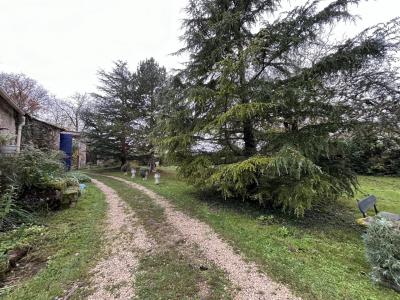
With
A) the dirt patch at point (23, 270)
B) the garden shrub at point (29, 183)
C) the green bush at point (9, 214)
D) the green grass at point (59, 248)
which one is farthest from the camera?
the garden shrub at point (29, 183)

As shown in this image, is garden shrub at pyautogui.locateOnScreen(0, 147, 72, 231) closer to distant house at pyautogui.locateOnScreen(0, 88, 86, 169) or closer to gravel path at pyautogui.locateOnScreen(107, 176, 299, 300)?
distant house at pyautogui.locateOnScreen(0, 88, 86, 169)

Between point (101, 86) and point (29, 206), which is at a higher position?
point (101, 86)

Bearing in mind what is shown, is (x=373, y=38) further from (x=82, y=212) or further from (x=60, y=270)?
(x=82, y=212)

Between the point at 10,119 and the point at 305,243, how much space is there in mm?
10468

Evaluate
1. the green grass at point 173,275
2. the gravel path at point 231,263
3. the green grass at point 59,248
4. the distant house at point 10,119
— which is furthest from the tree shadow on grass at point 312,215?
the distant house at point 10,119

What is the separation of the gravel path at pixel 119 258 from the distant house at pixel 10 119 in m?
3.77

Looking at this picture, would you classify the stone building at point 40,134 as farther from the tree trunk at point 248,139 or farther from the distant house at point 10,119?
the tree trunk at point 248,139

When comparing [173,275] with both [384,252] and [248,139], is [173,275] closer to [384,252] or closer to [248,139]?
[384,252]

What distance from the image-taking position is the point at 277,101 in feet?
16.9

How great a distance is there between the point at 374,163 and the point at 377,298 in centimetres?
1485

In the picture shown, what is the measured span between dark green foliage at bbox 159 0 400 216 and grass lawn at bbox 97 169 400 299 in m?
0.58

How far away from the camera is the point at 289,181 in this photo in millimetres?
5148

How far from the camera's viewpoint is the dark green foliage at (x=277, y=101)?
4816mm

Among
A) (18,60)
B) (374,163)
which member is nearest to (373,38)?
(374,163)
